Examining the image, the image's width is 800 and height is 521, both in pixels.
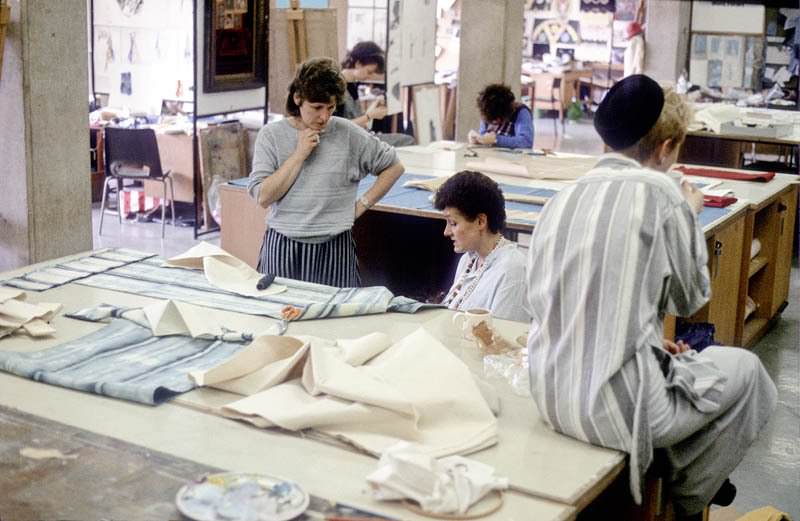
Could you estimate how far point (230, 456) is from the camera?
221 centimetres

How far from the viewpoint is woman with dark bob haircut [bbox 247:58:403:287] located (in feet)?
13.4

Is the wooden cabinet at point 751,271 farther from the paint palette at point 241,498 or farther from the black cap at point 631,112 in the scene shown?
the paint palette at point 241,498

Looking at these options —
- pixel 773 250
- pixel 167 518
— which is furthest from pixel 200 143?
pixel 167 518

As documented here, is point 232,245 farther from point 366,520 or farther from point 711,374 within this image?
point 366,520

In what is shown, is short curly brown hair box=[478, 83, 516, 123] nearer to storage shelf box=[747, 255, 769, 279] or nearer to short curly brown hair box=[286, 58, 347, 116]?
storage shelf box=[747, 255, 769, 279]

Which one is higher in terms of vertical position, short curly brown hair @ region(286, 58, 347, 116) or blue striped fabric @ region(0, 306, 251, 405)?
short curly brown hair @ region(286, 58, 347, 116)

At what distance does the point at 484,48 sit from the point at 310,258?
617cm

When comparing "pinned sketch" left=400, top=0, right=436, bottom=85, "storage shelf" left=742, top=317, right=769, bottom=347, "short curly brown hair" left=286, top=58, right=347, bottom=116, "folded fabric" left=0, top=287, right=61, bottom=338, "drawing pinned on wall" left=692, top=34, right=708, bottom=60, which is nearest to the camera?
"folded fabric" left=0, top=287, right=61, bottom=338

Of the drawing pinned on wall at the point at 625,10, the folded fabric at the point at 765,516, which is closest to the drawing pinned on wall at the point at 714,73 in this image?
the drawing pinned on wall at the point at 625,10

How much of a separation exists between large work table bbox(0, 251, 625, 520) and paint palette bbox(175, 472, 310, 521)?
4cm

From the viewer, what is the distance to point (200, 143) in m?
8.47

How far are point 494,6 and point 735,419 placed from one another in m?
7.79

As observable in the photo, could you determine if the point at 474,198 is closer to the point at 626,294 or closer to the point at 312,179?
the point at 312,179

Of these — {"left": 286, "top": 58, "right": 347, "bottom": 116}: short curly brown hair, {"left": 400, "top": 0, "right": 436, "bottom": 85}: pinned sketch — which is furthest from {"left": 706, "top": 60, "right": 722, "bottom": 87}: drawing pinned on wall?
{"left": 286, "top": 58, "right": 347, "bottom": 116}: short curly brown hair
